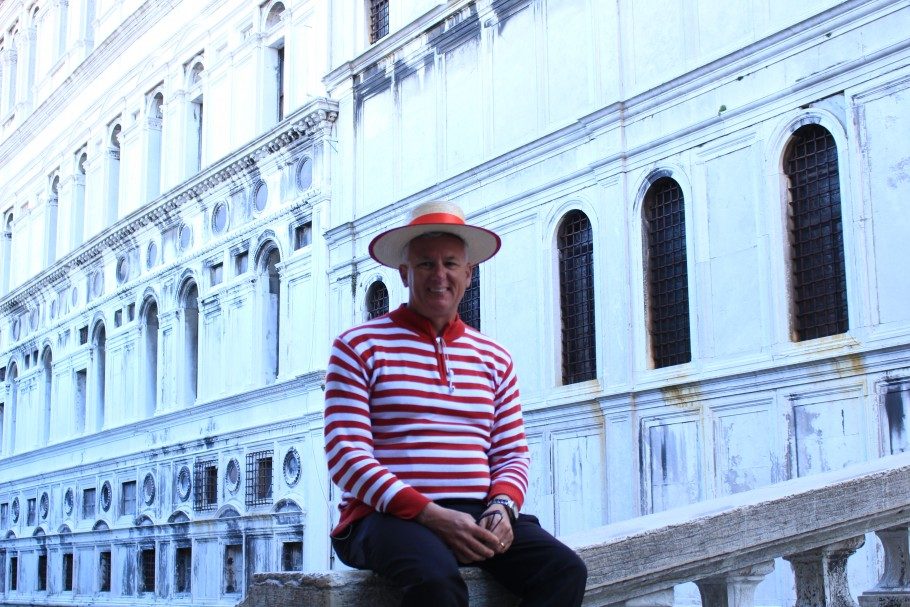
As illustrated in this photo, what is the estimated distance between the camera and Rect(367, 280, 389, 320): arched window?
66.6ft

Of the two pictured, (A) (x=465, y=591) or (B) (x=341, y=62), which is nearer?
(A) (x=465, y=591)

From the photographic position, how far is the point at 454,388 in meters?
4.28

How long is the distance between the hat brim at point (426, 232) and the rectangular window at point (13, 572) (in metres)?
31.1

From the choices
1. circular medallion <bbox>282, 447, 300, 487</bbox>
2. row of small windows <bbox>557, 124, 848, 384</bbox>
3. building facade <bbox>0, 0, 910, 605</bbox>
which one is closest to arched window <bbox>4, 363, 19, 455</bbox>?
building facade <bbox>0, 0, 910, 605</bbox>

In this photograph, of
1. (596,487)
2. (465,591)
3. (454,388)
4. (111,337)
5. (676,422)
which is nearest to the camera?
(465,591)

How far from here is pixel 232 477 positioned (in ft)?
77.1

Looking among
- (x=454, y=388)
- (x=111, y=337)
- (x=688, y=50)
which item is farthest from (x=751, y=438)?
(x=111, y=337)

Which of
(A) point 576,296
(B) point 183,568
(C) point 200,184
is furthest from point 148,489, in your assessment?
(A) point 576,296

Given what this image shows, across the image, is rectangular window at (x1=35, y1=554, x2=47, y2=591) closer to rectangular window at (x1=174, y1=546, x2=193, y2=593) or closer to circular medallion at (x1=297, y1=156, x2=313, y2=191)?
rectangular window at (x1=174, y1=546, x2=193, y2=593)

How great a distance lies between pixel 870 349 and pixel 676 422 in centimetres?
283

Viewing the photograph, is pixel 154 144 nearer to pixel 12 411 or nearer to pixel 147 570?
pixel 147 570

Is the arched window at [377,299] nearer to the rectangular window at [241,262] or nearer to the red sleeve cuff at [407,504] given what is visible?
the rectangular window at [241,262]

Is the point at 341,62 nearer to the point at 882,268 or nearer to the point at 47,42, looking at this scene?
the point at 882,268

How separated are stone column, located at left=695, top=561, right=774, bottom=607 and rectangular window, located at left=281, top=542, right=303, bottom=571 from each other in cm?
1692
